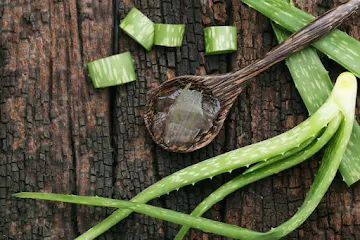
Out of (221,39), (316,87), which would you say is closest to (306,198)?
(316,87)

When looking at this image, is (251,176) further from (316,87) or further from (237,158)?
(316,87)

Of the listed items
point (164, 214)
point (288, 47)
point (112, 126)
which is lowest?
point (164, 214)

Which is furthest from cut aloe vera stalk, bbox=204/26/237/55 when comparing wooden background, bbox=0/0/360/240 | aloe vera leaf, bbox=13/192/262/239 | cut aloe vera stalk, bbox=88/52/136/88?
aloe vera leaf, bbox=13/192/262/239

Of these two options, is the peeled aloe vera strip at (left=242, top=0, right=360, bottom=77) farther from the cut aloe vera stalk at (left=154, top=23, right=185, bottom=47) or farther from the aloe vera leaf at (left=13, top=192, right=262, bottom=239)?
the aloe vera leaf at (left=13, top=192, right=262, bottom=239)

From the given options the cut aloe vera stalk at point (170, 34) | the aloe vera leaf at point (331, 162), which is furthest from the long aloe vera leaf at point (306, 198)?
the cut aloe vera stalk at point (170, 34)

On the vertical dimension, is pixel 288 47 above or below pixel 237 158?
above

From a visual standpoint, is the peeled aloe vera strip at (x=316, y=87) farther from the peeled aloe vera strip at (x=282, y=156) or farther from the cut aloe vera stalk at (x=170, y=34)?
the cut aloe vera stalk at (x=170, y=34)

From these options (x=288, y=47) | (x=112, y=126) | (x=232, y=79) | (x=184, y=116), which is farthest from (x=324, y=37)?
(x=112, y=126)
